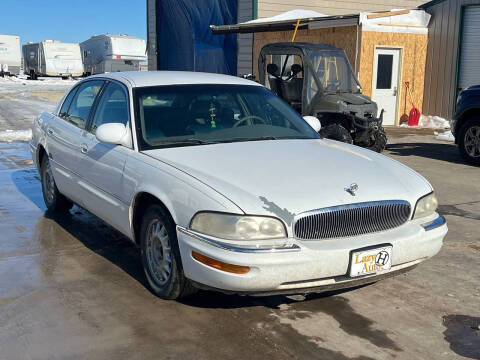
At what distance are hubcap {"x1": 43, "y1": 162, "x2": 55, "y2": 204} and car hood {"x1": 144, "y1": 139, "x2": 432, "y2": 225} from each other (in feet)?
8.09

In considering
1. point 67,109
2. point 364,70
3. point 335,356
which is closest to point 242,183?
point 335,356

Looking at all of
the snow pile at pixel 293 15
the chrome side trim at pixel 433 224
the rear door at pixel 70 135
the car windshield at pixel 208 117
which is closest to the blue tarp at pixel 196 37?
the snow pile at pixel 293 15

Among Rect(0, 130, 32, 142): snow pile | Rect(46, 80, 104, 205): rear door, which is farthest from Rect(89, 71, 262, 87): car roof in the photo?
Rect(0, 130, 32, 142): snow pile

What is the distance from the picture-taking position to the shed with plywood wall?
1539cm

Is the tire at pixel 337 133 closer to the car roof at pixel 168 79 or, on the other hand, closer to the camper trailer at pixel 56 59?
the car roof at pixel 168 79

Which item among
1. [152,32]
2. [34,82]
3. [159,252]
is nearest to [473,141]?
[159,252]

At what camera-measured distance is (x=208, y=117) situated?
4.93m

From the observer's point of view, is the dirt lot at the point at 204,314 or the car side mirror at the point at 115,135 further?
the car side mirror at the point at 115,135

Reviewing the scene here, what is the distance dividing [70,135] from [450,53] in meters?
12.9

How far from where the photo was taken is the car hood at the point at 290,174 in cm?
365

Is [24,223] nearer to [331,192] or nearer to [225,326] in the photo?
[225,326]

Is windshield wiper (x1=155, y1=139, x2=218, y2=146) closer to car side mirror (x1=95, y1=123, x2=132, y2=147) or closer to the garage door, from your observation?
car side mirror (x1=95, y1=123, x2=132, y2=147)

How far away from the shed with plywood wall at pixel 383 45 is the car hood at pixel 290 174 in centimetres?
1127

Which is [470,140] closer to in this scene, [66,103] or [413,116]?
[413,116]
